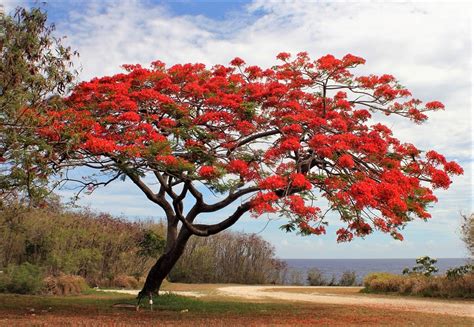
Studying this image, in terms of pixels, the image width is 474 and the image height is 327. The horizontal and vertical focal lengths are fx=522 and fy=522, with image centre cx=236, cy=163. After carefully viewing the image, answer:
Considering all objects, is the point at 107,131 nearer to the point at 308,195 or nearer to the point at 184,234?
the point at 184,234

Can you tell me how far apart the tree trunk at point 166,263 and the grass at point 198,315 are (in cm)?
41

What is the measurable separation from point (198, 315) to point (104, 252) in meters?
14.1

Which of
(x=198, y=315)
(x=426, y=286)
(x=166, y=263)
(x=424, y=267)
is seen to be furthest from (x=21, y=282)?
(x=424, y=267)

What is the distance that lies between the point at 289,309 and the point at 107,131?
642cm

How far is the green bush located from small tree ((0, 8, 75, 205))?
843 cm

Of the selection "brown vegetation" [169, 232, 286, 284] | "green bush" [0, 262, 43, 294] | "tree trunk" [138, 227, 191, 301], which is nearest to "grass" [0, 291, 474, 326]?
"tree trunk" [138, 227, 191, 301]

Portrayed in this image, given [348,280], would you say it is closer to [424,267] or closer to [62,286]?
[424,267]

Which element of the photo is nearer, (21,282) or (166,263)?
→ (166,263)

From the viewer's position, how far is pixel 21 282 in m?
17.8

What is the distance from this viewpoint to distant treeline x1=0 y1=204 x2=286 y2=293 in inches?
806

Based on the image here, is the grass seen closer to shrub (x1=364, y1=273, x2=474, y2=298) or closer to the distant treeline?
the distant treeline

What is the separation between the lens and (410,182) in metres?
11.7

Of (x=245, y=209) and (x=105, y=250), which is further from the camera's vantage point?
(x=105, y=250)

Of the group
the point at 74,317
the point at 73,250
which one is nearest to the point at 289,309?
the point at 74,317
